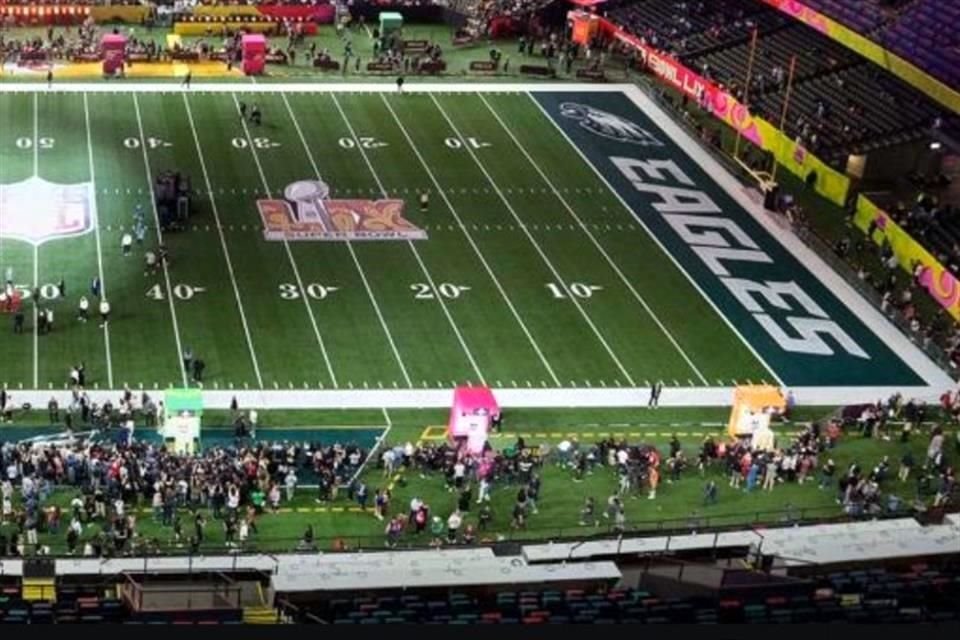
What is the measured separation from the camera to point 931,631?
69.6ft

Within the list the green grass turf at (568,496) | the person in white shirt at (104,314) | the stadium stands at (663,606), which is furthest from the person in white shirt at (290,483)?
the person in white shirt at (104,314)

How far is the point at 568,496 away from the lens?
41.1 m

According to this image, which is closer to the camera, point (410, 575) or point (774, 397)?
point (410, 575)

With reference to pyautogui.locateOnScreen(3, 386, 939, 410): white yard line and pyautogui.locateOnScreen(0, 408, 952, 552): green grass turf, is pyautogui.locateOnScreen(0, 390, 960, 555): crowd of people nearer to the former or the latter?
pyautogui.locateOnScreen(0, 408, 952, 552): green grass turf

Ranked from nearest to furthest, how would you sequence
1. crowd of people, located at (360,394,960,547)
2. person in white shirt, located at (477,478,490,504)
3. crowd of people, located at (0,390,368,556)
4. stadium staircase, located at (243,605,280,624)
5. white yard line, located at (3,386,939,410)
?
stadium staircase, located at (243,605,280,624) < crowd of people, located at (0,390,368,556) < crowd of people, located at (360,394,960,547) < person in white shirt, located at (477,478,490,504) < white yard line, located at (3,386,939,410)

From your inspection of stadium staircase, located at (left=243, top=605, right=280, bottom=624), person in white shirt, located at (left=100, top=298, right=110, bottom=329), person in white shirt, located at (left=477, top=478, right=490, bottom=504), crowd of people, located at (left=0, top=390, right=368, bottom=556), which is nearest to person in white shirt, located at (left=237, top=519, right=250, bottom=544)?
crowd of people, located at (left=0, top=390, right=368, bottom=556)

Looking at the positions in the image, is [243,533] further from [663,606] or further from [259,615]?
[663,606]

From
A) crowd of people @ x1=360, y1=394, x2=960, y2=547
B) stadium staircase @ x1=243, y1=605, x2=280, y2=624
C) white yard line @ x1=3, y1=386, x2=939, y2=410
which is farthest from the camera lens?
white yard line @ x1=3, y1=386, x2=939, y2=410

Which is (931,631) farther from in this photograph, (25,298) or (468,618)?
(25,298)

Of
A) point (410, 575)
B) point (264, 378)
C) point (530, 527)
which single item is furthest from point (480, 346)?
point (410, 575)

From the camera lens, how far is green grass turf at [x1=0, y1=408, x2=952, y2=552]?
38750 millimetres

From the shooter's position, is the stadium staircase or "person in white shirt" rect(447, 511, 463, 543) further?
"person in white shirt" rect(447, 511, 463, 543)

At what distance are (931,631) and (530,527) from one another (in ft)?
62.0

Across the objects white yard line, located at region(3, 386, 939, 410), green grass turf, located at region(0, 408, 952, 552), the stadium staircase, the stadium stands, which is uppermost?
the stadium stands
